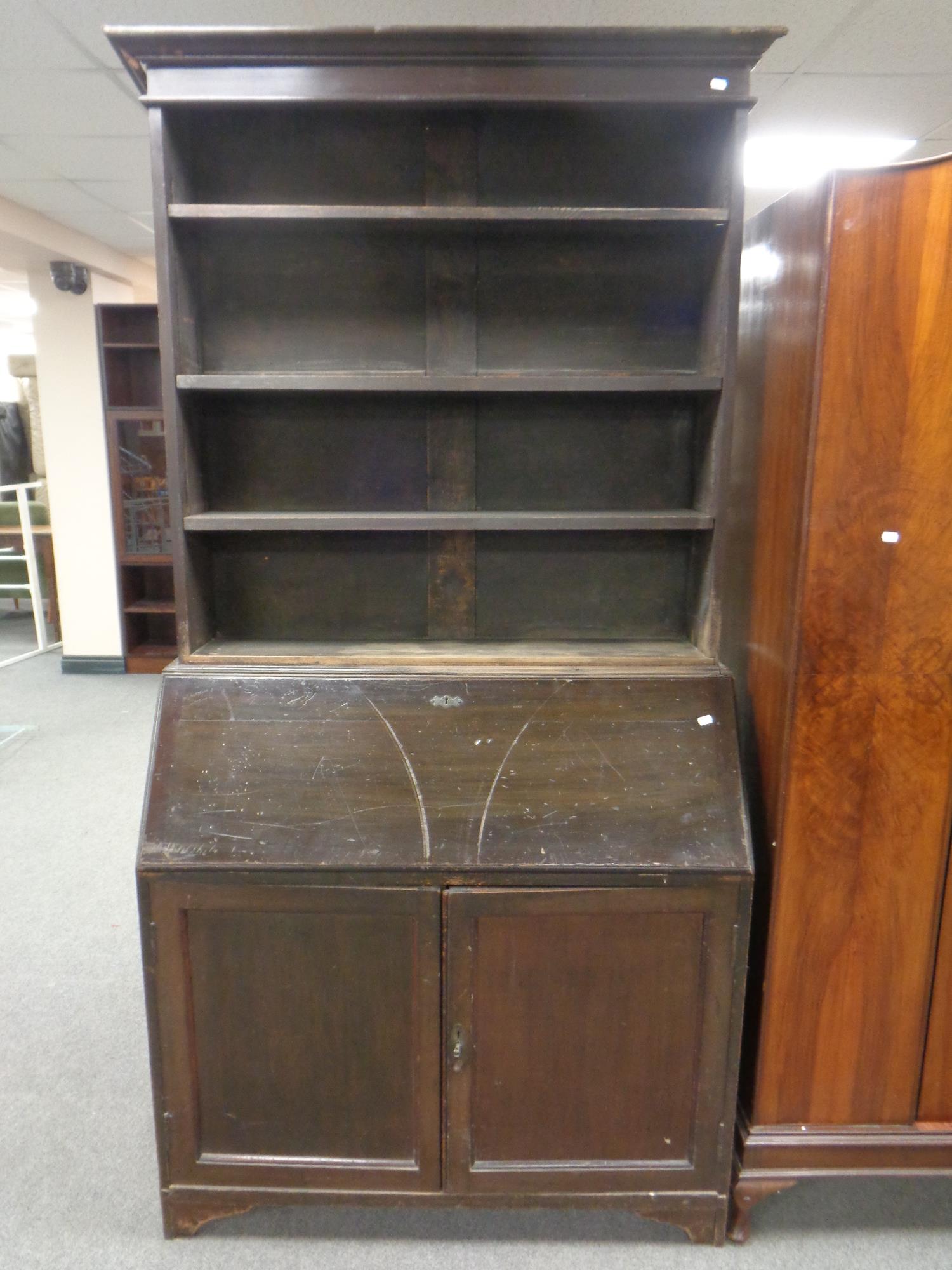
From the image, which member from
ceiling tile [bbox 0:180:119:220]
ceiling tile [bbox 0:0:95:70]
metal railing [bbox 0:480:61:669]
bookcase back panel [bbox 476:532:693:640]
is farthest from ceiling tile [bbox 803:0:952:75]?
metal railing [bbox 0:480:61:669]

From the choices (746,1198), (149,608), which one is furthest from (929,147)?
(149,608)

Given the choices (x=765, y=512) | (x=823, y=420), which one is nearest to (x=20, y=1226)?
(x=765, y=512)

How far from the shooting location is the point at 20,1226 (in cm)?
141

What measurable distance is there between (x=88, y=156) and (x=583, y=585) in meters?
2.73

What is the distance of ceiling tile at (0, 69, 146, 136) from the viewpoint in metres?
2.41

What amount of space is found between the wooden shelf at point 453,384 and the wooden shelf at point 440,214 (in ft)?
0.78

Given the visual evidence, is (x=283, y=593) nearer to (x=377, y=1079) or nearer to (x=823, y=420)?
(x=377, y=1079)

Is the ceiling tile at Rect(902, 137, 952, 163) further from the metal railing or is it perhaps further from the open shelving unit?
the metal railing

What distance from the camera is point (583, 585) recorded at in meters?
1.63

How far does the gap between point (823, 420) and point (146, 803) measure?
120cm

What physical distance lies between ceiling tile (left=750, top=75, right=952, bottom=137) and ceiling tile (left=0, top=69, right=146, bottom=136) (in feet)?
6.62

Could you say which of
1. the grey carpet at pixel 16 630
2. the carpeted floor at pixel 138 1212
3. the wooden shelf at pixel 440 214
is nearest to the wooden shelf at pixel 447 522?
the wooden shelf at pixel 440 214

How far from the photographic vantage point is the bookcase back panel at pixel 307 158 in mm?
1455

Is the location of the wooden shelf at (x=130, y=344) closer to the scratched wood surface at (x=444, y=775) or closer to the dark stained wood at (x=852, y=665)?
the scratched wood surface at (x=444, y=775)
